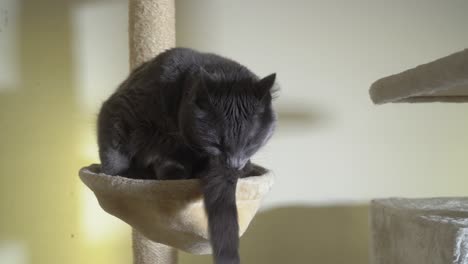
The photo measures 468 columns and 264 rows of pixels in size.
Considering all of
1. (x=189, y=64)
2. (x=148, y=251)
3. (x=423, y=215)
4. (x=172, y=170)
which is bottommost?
(x=148, y=251)

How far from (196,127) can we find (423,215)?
1.82 ft

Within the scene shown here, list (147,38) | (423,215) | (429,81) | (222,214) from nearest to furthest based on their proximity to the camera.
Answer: (222,214), (429,81), (423,215), (147,38)

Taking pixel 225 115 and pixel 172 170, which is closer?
pixel 225 115

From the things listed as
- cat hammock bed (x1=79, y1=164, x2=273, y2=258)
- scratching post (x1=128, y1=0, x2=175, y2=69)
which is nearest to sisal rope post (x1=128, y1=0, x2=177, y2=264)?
scratching post (x1=128, y1=0, x2=175, y2=69)

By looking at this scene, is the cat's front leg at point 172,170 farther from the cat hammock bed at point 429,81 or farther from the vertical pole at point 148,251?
the cat hammock bed at point 429,81

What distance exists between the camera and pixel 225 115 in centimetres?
78

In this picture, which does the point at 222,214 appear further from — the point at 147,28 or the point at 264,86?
the point at 147,28

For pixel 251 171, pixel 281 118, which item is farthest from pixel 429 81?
pixel 281 118

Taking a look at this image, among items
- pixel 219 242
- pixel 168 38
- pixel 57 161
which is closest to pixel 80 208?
pixel 57 161

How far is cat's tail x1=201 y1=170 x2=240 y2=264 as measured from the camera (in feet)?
2.37

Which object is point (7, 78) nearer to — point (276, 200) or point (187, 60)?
point (187, 60)

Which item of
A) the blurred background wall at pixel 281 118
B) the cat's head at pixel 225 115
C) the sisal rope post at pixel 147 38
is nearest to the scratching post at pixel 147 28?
the sisal rope post at pixel 147 38

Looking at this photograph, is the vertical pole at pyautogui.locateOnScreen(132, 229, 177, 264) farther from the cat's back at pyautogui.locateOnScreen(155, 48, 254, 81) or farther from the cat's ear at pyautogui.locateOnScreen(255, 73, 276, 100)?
the cat's ear at pyautogui.locateOnScreen(255, 73, 276, 100)

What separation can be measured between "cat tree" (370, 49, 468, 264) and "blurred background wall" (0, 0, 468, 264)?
1.02 ft
